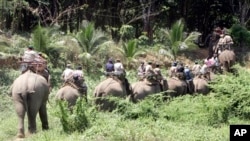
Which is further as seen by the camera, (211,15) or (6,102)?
(211,15)

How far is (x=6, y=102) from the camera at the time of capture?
57.7 feet

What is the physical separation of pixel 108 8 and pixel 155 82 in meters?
13.3

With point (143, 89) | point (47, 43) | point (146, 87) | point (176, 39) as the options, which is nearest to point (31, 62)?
point (143, 89)

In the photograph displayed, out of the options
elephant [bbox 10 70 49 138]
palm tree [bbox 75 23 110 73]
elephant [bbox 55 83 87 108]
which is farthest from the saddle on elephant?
palm tree [bbox 75 23 110 73]

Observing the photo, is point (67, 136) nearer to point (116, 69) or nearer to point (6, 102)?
point (116, 69)

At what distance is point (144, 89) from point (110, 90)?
1503 mm

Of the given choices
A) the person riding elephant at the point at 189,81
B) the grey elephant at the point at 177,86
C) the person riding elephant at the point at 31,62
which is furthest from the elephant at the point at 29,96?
the person riding elephant at the point at 189,81

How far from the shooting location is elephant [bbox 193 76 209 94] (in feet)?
64.0

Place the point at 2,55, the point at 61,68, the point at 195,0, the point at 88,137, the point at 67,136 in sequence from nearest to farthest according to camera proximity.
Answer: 1. the point at 88,137
2. the point at 67,136
3. the point at 2,55
4. the point at 61,68
5. the point at 195,0

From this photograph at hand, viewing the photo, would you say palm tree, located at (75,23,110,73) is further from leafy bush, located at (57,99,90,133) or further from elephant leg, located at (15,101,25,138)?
leafy bush, located at (57,99,90,133)

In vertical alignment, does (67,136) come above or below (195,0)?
below

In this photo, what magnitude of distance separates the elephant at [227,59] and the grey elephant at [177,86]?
10.1 ft

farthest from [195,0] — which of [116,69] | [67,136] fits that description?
[67,136]

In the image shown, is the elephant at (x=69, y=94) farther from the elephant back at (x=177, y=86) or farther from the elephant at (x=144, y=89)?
the elephant back at (x=177, y=86)
